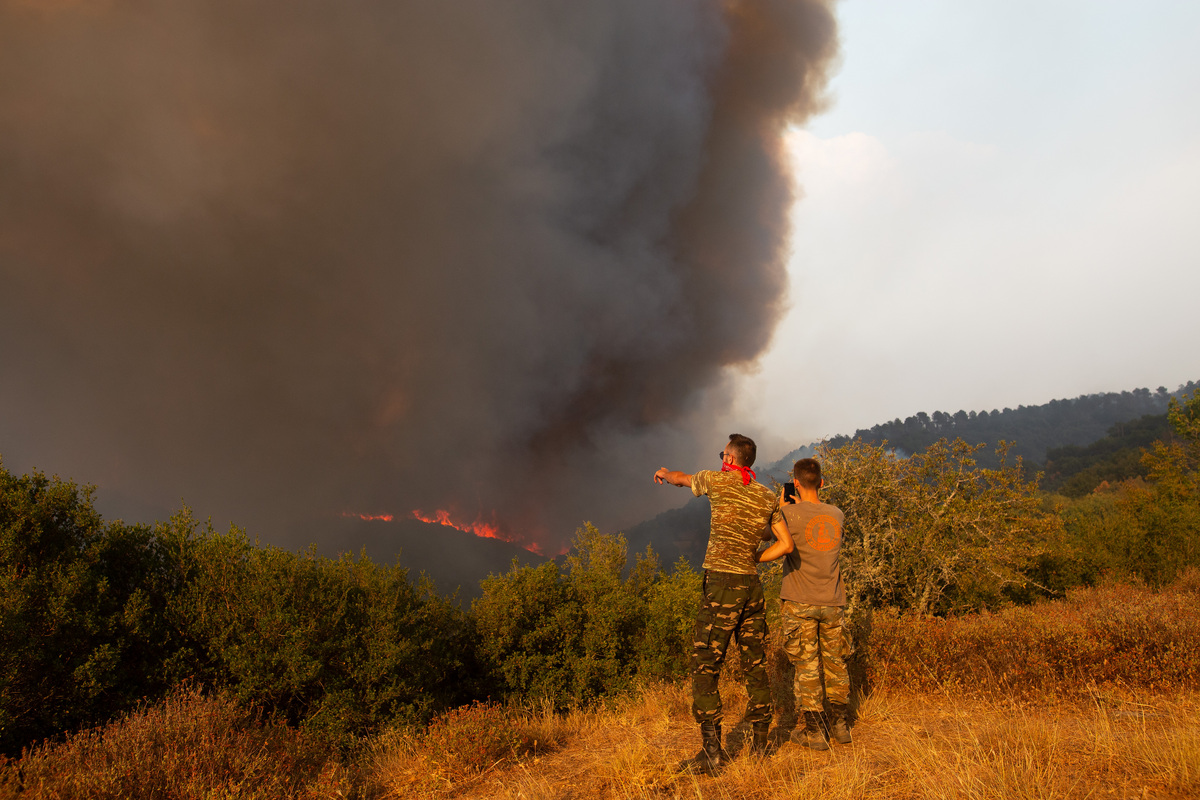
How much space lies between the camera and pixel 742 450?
5.11m

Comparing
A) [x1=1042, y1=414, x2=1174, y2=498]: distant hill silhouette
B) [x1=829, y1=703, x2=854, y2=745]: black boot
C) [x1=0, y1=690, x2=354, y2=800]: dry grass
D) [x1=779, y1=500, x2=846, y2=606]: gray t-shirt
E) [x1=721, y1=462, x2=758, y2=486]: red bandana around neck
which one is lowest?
[x1=0, y1=690, x2=354, y2=800]: dry grass

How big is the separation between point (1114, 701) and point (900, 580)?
6.89m

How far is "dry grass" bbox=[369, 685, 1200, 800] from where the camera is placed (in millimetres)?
3785

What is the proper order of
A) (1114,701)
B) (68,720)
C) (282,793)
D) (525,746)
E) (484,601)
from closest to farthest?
(282,793) → (1114,701) → (525,746) → (68,720) → (484,601)

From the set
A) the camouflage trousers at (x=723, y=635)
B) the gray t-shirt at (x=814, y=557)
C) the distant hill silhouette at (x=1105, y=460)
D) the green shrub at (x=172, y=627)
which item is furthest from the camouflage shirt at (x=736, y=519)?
the distant hill silhouette at (x=1105, y=460)

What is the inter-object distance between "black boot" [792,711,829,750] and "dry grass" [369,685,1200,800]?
0.32 feet

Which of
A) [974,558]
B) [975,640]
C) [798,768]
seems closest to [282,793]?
[798,768]

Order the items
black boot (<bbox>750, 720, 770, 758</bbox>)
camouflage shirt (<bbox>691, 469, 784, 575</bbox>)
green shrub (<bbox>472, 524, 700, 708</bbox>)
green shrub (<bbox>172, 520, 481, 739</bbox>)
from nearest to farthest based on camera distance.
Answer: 1. camouflage shirt (<bbox>691, 469, 784, 575</bbox>)
2. black boot (<bbox>750, 720, 770, 758</bbox>)
3. green shrub (<bbox>172, 520, 481, 739</bbox>)
4. green shrub (<bbox>472, 524, 700, 708</bbox>)

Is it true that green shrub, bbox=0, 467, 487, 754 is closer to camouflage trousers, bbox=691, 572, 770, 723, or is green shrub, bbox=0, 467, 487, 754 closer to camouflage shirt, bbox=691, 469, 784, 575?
camouflage trousers, bbox=691, 572, 770, 723

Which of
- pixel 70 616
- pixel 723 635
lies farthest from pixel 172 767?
pixel 70 616

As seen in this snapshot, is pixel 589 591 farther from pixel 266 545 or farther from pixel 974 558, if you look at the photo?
pixel 974 558

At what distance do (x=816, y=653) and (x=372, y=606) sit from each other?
372 inches

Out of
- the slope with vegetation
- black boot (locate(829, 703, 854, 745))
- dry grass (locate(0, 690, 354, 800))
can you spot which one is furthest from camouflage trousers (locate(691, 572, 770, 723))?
dry grass (locate(0, 690, 354, 800))

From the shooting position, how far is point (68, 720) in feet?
26.8
